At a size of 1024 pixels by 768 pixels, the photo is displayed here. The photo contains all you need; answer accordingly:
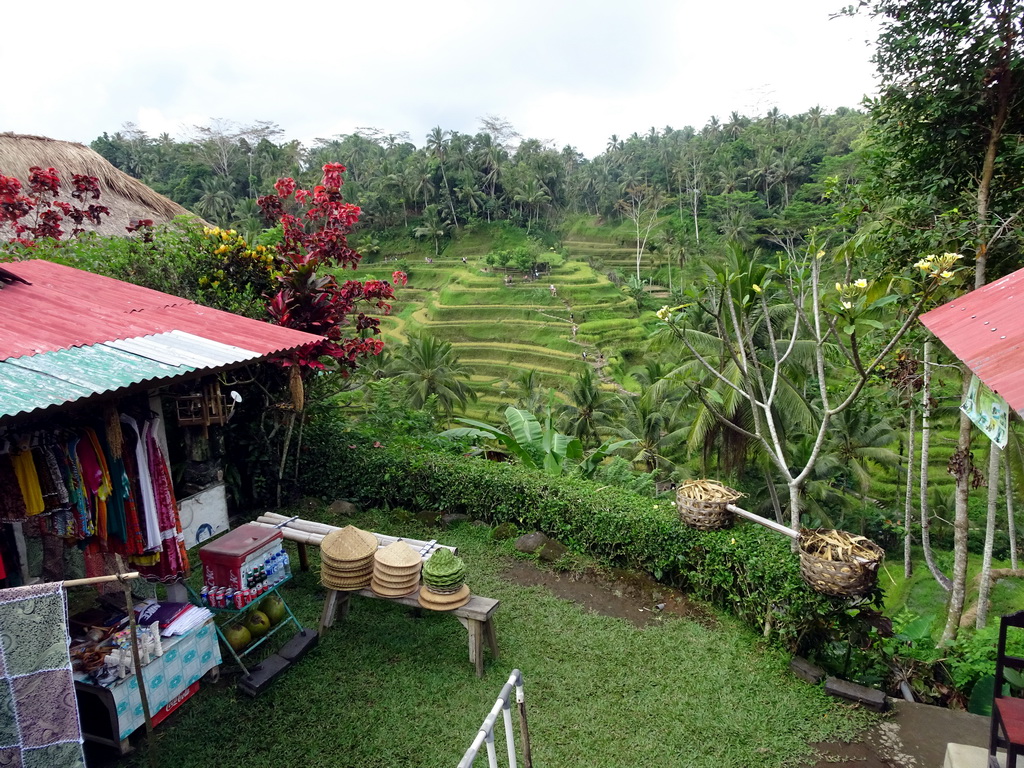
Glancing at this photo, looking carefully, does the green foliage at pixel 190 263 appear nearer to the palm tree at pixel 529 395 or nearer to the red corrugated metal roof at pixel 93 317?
the red corrugated metal roof at pixel 93 317

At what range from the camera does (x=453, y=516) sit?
722cm

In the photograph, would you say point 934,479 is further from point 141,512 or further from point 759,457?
point 141,512

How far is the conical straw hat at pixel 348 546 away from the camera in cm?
466

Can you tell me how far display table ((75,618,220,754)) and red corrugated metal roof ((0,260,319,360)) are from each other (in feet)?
6.43

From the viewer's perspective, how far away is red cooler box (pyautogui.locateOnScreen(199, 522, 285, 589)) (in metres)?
4.30

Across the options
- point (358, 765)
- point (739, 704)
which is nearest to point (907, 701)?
point (739, 704)

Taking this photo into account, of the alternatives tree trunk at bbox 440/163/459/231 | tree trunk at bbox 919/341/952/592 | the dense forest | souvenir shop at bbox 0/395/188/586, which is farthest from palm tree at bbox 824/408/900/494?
tree trunk at bbox 440/163/459/231

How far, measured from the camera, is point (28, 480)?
3461 millimetres

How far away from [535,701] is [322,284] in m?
4.75

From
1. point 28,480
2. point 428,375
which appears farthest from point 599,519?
point 428,375

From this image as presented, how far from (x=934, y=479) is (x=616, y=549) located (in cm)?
2487

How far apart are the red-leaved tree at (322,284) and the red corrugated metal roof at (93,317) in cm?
95

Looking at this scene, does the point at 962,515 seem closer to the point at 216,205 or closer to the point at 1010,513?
the point at 1010,513

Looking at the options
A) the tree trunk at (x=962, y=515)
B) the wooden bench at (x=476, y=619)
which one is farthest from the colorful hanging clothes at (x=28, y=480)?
the tree trunk at (x=962, y=515)
